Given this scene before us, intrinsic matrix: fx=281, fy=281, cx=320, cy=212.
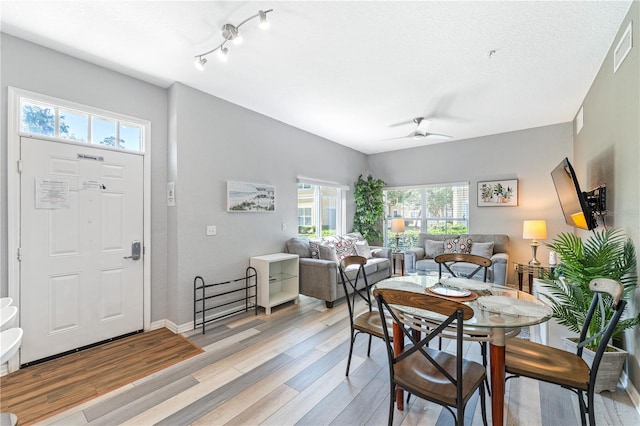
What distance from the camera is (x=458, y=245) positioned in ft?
16.4

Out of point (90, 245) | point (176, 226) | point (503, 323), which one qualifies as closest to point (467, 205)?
point (503, 323)

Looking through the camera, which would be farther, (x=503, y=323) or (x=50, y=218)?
(x=50, y=218)

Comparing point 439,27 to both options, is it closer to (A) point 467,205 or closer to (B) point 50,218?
(B) point 50,218

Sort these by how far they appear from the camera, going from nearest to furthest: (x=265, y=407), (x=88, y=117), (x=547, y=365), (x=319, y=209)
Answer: (x=547, y=365) → (x=265, y=407) → (x=88, y=117) → (x=319, y=209)

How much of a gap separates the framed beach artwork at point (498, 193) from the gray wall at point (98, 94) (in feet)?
16.9

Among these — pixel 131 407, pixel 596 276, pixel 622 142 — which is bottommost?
pixel 131 407

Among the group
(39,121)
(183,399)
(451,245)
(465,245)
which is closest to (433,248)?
(451,245)

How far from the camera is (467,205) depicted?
17.8ft

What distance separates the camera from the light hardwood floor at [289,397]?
1808mm

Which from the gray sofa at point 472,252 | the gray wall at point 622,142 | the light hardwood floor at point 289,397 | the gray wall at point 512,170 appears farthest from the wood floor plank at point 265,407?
the gray wall at point 512,170

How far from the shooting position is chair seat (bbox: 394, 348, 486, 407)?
142 centimetres

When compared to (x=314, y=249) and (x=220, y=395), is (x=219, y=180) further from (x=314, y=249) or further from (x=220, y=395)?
(x=220, y=395)

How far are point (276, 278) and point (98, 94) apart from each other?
295 centimetres

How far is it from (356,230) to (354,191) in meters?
0.84
